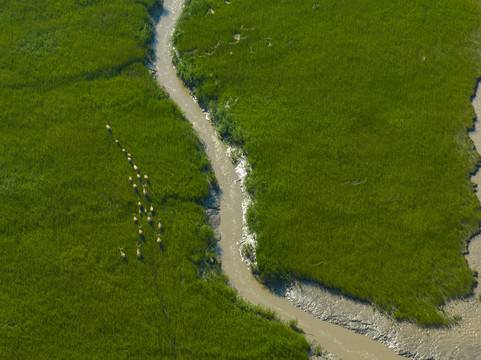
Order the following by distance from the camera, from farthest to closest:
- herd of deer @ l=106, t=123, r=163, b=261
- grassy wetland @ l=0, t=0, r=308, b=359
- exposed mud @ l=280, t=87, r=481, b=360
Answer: herd of deer @ l=106, t=123, r=163, b=261 < grassy wetland @ l=0, t=0, r=308, b=359 < exposed mud @ l=280, t=87, r=481, b=360

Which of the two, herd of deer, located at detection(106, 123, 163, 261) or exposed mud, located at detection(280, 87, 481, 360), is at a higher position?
herd of deer, located at detection(106, 123, 163, 261)

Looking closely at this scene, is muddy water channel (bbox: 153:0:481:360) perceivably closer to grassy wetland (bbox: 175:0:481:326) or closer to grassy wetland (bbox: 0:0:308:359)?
grassy wetland (bbox: 175:0:481:326)

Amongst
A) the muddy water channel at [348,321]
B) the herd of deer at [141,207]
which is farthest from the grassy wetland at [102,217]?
the muddy water channel at [348,321]

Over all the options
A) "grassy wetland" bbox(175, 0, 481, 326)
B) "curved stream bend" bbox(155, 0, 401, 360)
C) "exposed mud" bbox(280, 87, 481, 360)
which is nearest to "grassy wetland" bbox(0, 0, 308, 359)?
"curved stream bend" bbox(155, 0, 401, 360)

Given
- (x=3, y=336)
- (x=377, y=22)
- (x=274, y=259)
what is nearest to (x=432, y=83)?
(x=377, y=22)

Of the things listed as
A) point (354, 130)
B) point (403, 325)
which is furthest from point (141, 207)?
point (403, 325)

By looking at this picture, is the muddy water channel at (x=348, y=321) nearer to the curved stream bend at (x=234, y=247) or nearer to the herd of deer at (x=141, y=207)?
the curved stream bend at (x=234, y=247)

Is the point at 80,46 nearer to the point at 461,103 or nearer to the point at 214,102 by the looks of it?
the point at 214,102

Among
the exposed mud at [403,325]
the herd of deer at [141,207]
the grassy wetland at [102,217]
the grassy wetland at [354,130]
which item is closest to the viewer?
the exposed mud at [403,325]
